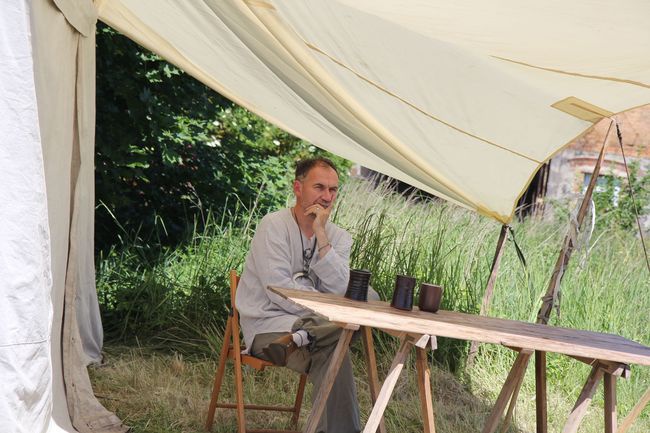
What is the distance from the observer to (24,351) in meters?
2.82

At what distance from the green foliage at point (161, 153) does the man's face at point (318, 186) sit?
2.43 m

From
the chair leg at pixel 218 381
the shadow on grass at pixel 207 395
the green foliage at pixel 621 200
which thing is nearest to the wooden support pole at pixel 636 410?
the shadow on grass at pixel 207 395

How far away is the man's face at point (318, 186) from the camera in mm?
4184

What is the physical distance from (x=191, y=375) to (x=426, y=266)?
1952mm

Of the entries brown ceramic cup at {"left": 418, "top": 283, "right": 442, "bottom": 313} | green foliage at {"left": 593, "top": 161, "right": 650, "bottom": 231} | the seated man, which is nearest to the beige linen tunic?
the seated man

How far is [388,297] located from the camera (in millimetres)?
6176

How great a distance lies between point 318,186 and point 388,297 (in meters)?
2.17

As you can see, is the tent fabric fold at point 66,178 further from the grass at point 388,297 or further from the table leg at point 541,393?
the table leg at point 541,393

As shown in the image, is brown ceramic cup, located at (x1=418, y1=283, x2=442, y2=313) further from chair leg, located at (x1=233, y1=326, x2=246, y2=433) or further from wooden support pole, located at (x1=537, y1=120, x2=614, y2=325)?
wooden support pole, located at (x1=537, y1=120, x2=614, y2=325)

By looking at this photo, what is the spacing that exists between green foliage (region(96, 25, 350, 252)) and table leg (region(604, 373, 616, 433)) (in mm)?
3502

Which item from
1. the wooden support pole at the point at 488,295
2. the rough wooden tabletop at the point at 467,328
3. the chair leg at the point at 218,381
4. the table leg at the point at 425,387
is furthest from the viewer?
the wooden support pole at the point at 488,295

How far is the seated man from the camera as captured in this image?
3855 mm

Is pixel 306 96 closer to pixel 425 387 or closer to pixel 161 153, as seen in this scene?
pixel 425 387

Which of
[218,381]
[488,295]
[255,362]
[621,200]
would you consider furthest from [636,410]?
[621,200]
